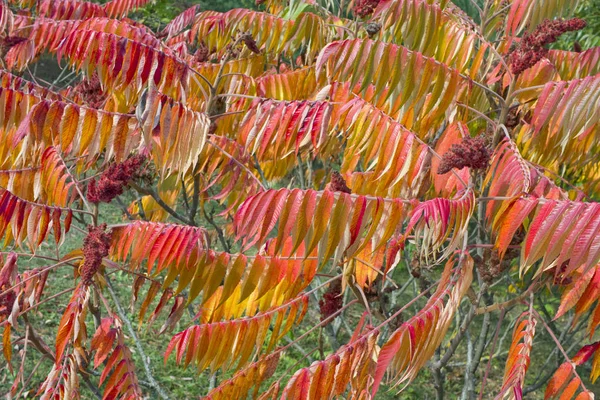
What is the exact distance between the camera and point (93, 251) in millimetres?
2230

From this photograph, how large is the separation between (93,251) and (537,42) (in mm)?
1783

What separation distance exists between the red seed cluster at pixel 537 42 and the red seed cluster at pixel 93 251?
5.38ft

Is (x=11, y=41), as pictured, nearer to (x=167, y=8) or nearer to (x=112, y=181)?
(x=112, y=181)

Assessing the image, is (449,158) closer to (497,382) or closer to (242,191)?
(242,191)

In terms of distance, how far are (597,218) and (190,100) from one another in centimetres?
227

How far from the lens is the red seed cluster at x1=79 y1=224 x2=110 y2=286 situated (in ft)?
7.25

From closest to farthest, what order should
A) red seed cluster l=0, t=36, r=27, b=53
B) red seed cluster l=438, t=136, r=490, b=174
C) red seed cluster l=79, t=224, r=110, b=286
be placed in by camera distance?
1. red seed cluster l=438, t=136, r=490, b=174
2. red seed cluster l=79, t=224, r=110, b=286
3. red seed cluster l=0, t=36, r=27, b=53

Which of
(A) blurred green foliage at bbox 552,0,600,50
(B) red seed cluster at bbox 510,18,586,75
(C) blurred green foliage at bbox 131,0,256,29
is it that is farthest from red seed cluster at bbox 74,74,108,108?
(C) blurred green foliage at bbox 131,0,256,29

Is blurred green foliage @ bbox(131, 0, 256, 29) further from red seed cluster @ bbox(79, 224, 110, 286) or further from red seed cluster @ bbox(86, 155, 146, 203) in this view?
red seed cluster @ bbox(79, 224, 110, 286)

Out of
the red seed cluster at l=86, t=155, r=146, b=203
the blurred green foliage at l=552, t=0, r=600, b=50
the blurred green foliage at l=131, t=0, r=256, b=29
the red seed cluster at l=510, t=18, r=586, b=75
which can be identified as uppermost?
the blurred green foliage at l=552, t=0, r=600, b=50

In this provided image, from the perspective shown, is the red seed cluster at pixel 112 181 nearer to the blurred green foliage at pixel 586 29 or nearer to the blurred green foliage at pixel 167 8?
the blurred green foliage at pixel 586 29

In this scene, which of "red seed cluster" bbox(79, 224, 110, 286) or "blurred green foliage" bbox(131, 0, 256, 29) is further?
"blurred green foliage" bbox(131, 0, 256, 29)

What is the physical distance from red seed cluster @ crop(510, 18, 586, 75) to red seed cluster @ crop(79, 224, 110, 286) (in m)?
1.64

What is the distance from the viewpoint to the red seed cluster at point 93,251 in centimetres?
221
